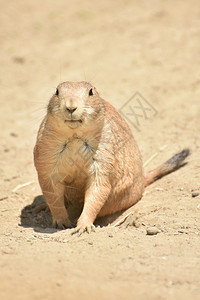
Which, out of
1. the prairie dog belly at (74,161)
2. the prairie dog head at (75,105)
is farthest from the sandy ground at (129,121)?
the prairie dog head at (75,105)

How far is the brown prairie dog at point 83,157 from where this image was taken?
5172 mm

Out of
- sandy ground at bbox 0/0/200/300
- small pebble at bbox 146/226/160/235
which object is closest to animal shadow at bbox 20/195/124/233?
sandy ground at bbox 0/0/200/300

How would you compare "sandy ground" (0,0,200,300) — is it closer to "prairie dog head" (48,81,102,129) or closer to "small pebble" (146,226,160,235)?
"small pebble" (146,226,160,235)

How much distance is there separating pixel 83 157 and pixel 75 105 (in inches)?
30.6

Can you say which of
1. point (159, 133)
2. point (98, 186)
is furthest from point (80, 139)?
point (159, 133)

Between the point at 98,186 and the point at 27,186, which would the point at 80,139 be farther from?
the point at 27,186

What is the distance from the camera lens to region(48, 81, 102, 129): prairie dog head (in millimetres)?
4957

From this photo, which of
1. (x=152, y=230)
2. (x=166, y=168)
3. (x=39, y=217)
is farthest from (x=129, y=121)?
(x=152, y=230)

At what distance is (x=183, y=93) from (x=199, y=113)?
1131 millimetres

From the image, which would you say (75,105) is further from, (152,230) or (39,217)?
(39,217)

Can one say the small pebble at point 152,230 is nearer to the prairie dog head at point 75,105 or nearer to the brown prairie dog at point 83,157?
the brown prairie dog at point 83,157

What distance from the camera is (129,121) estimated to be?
9.18 metres

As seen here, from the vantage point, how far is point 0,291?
144 inches

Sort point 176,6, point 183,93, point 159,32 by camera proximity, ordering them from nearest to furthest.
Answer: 1. point 183,93
2. point 159,32
3. point 176,6
